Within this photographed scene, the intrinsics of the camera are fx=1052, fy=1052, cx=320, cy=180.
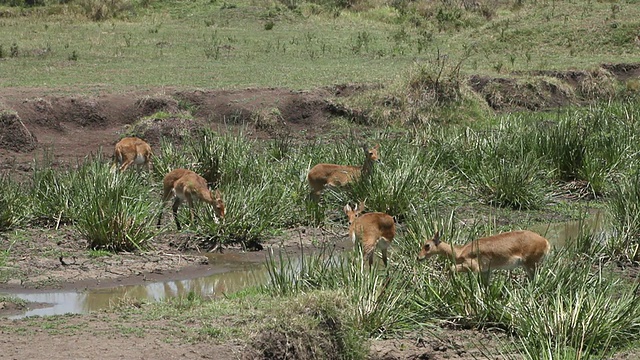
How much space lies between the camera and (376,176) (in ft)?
54.1

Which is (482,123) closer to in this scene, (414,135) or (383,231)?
(414,135)

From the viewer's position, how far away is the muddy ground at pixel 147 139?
9711mm

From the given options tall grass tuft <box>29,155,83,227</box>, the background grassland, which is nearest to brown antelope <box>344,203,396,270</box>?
tall grass tuft <box>29,155,83,227</box>

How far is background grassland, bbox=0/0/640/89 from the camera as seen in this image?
27203mm

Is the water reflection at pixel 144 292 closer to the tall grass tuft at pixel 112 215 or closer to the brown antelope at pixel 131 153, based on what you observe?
the tall grass tuft at pixel 112 215

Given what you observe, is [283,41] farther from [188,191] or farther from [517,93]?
[188,191]

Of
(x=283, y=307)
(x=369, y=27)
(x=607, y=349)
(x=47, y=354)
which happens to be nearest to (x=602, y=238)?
(x=607, y=349)

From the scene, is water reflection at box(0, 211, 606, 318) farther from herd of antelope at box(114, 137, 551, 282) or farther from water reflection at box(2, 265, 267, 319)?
herd of antelope at box(114, 137, 551, 282)

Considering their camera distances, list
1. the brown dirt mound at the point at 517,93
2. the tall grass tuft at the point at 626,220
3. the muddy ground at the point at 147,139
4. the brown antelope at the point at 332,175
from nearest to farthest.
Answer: the muddy ground at the point at 147,139
the tall grass tuft at the point at 626,220
the brown antelope at the point at 332,175
the brown dirt mound at the point at 517,93

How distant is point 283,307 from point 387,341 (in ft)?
3.75

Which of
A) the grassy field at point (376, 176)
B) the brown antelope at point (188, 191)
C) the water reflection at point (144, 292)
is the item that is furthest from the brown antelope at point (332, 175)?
the water reflection at point (144, 292)

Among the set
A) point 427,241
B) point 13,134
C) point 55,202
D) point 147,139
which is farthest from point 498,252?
point 13,134

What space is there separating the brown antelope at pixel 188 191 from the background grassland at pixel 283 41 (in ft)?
31.1

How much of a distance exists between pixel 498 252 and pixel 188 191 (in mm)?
5606
